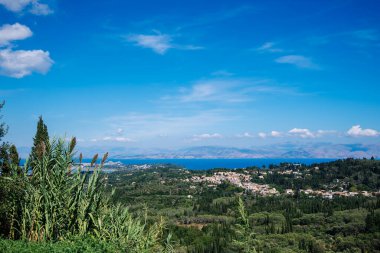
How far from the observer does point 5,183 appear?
7.77 metres

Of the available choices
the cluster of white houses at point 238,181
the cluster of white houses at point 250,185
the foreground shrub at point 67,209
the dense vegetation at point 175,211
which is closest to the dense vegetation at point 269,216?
the dense vegetation at point 175,211

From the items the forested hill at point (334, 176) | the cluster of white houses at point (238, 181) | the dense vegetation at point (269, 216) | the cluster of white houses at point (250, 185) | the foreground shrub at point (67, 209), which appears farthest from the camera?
the cluster of white houses at point (238, 181)

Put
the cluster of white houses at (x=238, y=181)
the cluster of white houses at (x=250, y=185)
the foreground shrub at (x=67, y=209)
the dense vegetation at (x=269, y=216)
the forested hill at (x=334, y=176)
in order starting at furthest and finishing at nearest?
the cluster of white houses at (x=238, y=181)
the forested hill at (x=334, y=176)
the cluster of white houses at (x=250, y=185)
the dense vegetation at (x=269, y=216)
the foreground shrub at (x=67, y=209)

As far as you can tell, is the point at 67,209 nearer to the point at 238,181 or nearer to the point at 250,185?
the point at 250,185

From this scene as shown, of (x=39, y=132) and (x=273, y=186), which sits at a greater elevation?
(x=39, y=132)

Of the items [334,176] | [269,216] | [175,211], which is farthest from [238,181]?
[269,216]

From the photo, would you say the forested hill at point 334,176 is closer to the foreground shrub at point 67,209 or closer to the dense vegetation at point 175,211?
the dense vegetation at point 175,211

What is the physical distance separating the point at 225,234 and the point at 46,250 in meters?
59.0

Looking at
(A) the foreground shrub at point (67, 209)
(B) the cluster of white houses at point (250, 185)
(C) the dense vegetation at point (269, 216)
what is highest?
(A) the foreground shrub at point (67, 209)

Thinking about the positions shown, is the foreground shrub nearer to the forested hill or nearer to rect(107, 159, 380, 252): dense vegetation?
rect(107, 159, 380, 252): dense vegetation

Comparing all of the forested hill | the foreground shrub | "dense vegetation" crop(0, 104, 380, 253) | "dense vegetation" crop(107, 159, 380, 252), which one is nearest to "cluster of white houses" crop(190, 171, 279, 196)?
"dense vegetation" crop(0, 104, 380, 253)

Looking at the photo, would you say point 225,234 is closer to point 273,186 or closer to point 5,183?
point 5,183

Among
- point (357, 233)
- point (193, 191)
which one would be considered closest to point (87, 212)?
point (357, 233)

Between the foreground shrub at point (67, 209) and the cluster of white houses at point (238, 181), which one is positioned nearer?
the foreground shrub at point (67, 209)
